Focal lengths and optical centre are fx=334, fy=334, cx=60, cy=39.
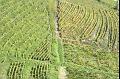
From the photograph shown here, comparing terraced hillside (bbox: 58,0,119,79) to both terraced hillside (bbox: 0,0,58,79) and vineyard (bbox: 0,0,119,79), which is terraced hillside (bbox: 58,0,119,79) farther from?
terraced hillside (bbox: 0,0,58,79)

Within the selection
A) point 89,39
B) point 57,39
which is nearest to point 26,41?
point 57,39

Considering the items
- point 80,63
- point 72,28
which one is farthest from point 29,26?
point 80,63

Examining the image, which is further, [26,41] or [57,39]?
[57,39]

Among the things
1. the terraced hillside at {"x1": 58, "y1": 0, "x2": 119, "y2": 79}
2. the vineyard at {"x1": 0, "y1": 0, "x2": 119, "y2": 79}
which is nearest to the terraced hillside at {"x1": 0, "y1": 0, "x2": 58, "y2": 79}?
the vineyard at {"x1": 0, "y1": 0, "x2": 119, "y2": 79}

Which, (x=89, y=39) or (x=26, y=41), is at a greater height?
(x=89, y=39)

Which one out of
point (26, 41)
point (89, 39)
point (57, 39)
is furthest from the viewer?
point (89, 39)

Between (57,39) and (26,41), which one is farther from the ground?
(57,39)

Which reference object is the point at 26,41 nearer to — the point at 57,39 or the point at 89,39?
the point at 57,39

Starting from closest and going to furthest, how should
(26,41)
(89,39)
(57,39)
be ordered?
(26,41) < (57,39) < (89,39)
